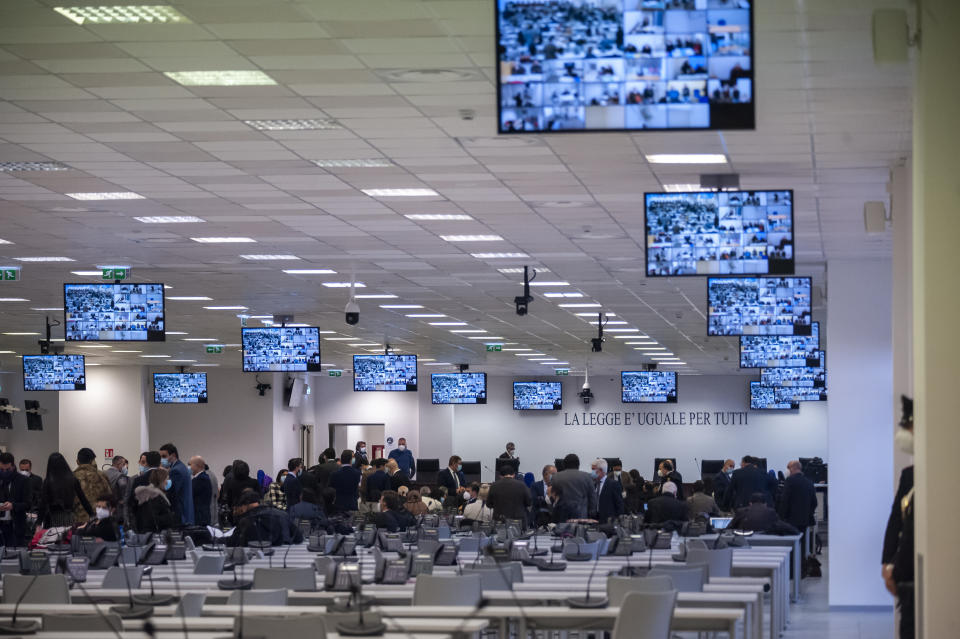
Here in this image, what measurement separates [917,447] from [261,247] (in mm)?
9718

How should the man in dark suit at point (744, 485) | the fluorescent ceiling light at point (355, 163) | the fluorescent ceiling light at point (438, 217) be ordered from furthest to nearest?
the man in dark suit at point (744, 485) < the fluorescent ceiling light at point (438, 217) < the fluorescent ceiling light at point (355, 163)

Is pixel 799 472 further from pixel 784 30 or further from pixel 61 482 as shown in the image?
pixel 784 30

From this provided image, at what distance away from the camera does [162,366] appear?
35.4m

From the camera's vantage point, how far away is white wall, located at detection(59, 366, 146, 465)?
1302 inches

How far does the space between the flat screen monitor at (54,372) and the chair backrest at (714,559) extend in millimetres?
14201

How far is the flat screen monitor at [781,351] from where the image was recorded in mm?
17156

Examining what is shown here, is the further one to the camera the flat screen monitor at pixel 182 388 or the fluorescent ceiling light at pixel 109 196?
the flat screen monitor at pixel 182 388

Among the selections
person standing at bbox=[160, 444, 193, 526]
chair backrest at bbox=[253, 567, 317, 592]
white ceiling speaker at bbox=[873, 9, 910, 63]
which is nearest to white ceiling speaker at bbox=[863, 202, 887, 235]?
white ceiling speaker at bbox=[873, 9, 910, 63]

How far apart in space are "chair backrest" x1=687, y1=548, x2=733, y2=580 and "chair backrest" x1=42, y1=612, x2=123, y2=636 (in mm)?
4820

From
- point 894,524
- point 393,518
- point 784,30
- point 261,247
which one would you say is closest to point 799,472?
point 393,518

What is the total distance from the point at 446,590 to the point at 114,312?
7.60 metres

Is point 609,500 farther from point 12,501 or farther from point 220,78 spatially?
point 220,78

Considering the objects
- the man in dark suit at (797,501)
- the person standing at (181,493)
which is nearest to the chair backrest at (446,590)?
the person standing at (181,493)

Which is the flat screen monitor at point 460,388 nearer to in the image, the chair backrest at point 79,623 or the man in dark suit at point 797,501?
the man in dark suit at point 797,501
